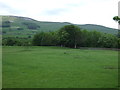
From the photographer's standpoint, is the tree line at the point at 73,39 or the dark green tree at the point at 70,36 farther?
the tree line at the point at 73,39

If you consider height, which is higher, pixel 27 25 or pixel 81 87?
pixel 27 25

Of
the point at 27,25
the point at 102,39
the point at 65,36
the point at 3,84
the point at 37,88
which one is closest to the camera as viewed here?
the point at 37,88

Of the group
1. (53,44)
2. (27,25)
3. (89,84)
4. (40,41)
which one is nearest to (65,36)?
(53,44)

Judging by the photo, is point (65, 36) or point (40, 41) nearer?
point (65, 36)

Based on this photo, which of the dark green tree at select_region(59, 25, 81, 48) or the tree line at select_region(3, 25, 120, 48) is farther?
the tree line at select_region(3, 25, 120, 48)

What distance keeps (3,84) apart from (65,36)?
72665 mm

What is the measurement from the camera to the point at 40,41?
310 ft

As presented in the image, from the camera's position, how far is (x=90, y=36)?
309 feet

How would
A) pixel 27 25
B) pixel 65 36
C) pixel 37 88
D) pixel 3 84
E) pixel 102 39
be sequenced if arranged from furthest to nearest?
pixel 27 25 < pixel 102 39 < pixel 65 36 < pixel 3 84 < pixel 37 88

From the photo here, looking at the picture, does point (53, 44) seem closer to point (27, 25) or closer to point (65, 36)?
point (65, 36)

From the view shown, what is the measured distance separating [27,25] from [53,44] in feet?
343

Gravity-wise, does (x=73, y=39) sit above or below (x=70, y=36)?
below

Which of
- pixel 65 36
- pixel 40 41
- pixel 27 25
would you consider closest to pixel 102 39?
pixel 65 36

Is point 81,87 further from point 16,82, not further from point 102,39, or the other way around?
point 102,39
